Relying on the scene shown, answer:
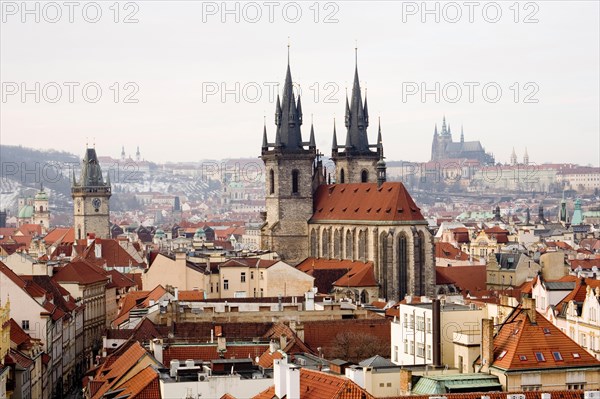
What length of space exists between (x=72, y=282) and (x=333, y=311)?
69.9ft

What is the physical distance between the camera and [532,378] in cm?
4531

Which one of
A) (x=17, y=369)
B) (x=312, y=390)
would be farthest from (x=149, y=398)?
(x=17, y=369)

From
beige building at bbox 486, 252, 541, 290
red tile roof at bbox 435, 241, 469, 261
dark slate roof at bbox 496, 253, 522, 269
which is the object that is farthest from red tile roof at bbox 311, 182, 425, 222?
red tile roof at bbox 435, 241, 469, 261

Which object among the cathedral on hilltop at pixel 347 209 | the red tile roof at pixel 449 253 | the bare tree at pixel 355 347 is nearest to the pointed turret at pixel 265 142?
the cathedral on hilltop at pixel 347 209

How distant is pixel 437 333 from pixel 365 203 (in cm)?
7104

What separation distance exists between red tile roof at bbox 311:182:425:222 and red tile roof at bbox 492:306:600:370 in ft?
234

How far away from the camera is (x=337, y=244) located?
418ft

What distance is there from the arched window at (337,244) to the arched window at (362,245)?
149 inches

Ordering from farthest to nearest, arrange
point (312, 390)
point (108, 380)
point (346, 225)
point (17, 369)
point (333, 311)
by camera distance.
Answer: point (346, 225) < point (333, 311) < point (17, 369) < point (108, 380) < point (312, 390)

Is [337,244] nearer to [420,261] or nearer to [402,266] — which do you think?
[402,266]

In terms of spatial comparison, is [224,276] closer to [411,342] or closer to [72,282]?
[72,282]

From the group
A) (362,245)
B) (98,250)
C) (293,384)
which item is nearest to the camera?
(293,384)

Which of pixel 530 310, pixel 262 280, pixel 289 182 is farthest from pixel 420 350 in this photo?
pixel 289 182

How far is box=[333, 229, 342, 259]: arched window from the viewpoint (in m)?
127
